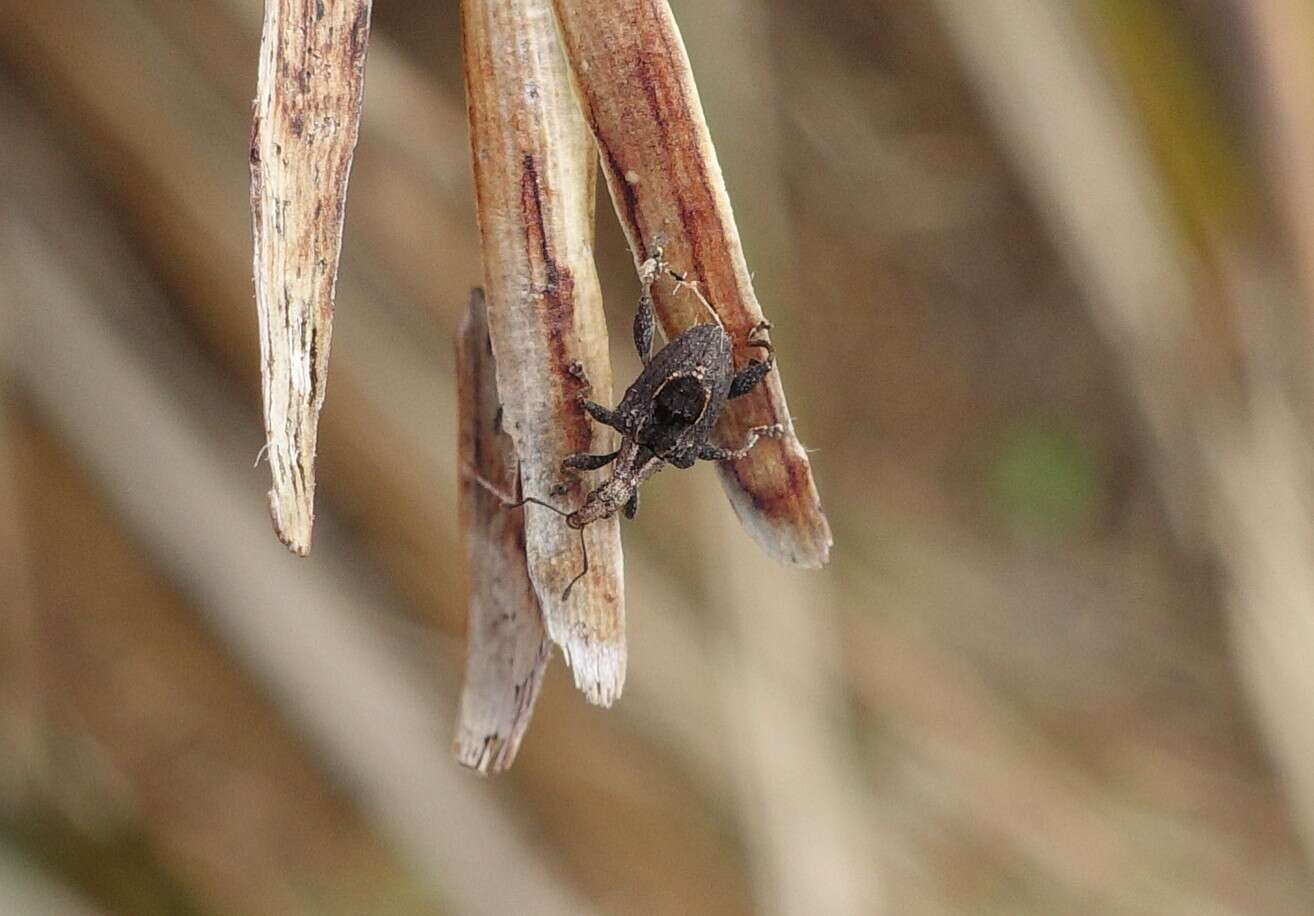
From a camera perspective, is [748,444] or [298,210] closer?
[298,210]

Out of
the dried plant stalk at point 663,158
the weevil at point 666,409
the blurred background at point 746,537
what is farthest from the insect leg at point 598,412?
the blurred background at point 746,537

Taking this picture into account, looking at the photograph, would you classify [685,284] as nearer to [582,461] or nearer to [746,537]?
[582,461]

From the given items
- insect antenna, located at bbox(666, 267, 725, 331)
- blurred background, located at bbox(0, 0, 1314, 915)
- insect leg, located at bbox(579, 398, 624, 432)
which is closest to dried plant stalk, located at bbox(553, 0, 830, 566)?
insect antenna, located at bbox(666, 267, 725, 331)

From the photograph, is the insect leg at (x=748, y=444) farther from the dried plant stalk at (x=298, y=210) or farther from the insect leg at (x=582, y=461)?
the dried plant stalk at (x=298, y=210)

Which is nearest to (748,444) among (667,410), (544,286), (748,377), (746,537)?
(748,377)

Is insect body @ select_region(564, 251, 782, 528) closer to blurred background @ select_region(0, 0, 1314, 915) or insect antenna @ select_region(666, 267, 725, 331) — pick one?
insect antenna @ select_region(666, 267, 725, 331)
